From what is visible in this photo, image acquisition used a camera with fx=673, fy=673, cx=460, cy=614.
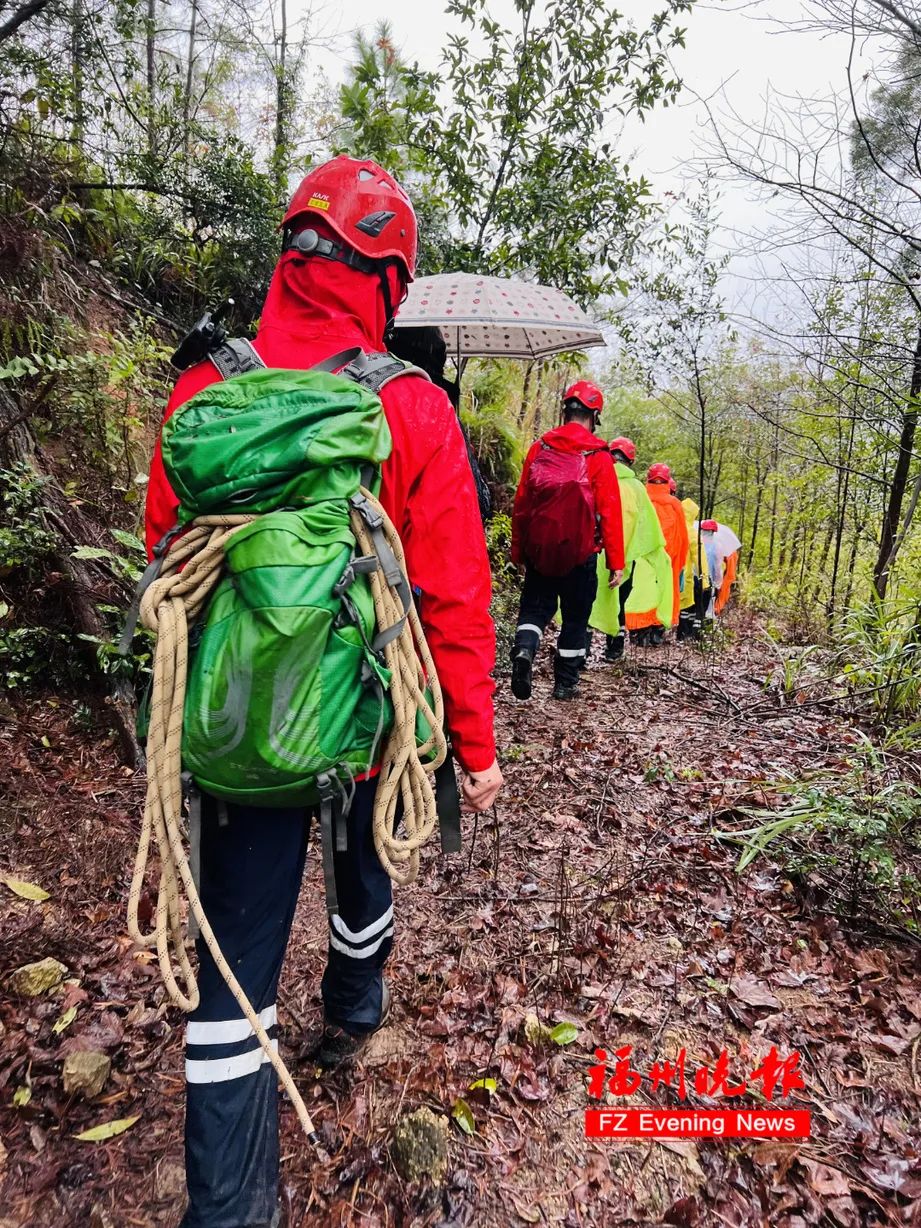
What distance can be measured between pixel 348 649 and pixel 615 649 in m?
5.78

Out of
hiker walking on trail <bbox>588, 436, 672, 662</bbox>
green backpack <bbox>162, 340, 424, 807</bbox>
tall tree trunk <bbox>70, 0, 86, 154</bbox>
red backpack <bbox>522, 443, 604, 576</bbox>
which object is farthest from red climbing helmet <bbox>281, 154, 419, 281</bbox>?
tall tree trunk <bbox>70, 0, 86, 154</bbox>

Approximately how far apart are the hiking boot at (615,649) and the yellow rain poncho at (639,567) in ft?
1.27

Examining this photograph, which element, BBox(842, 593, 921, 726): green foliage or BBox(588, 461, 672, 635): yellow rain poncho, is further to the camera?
BBox(588, 461, 672, 635): yellow rain poncho

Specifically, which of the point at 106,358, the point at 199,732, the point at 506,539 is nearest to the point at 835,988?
the point at 199,732

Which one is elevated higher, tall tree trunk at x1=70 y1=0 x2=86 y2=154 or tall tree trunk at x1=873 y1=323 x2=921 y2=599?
tall tree trunk at x1=70 y1=0 x2=86 y2=154

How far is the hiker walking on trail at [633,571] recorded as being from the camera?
5934 mm

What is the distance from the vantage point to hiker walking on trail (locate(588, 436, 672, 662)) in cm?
593

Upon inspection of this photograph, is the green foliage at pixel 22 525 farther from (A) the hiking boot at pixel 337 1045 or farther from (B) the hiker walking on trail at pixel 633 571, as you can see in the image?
(B) the hiker walking on trail at pixel 633 571

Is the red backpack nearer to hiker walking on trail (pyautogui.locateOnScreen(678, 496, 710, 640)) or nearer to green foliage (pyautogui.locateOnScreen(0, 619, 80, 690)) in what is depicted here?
green foliage (pyautogui.locateOnScreen(0, 619, 80, 690))

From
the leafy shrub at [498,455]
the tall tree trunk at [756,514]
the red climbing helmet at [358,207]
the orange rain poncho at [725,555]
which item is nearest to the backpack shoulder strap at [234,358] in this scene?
the red climbing helmet at [358,207]

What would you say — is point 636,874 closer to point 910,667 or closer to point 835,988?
point 835,988

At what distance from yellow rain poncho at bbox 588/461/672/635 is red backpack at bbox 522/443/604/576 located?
121 centimetres

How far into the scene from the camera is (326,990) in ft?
6.63

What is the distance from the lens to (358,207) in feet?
5.30
